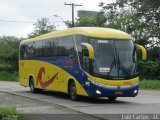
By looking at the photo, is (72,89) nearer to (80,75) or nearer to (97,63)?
(80,75)

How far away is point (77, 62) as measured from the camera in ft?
73.7

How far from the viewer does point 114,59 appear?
21.5 meters

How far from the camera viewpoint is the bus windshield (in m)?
21.2

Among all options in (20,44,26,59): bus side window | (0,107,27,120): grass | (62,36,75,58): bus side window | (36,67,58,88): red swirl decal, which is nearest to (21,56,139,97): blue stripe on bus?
(62,36,75,58): bus side window

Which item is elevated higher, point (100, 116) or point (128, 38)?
point (128, 38)

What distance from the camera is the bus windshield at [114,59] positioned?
69.7ft

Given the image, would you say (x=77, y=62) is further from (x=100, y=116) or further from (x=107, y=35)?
(x=100, y=116)

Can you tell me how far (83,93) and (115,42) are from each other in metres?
2.58

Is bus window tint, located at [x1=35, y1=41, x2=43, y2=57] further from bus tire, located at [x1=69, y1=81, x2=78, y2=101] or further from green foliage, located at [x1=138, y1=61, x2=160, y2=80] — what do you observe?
green foliage, located at [x1=138, y1=61, x2=160, y2=80]

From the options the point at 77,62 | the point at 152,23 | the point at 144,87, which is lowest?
the point at 144,87

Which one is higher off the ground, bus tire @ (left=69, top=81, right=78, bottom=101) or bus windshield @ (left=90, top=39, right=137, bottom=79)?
bus windshield @ (left=90, top=39, right=137, bottom=79)

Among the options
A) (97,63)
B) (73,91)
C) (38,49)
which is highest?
(38,49)

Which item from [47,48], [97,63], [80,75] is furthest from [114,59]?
[47,48]

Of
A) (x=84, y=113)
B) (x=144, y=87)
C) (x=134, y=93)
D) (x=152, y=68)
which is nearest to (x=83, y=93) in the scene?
(x=134, y=93)
